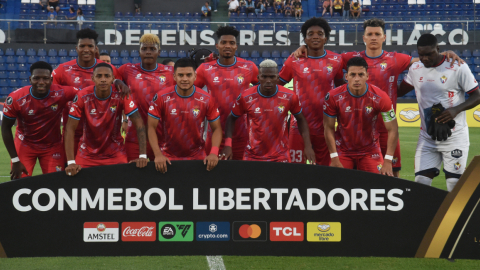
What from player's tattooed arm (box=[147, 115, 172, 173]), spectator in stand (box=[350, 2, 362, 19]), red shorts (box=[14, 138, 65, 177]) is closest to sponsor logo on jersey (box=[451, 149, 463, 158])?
player's tattooed arm (box=[147, 115, 172, 173])

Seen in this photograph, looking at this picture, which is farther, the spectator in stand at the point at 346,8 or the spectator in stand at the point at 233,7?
the spectator in stand at the point at 233,7

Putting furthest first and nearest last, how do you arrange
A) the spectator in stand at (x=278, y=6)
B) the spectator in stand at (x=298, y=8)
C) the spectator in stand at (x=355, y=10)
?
the spectator in stand at (x=278, y=6), the spectator in stand at (x=298, y=8), the spectator in stand at (x=355, y=10)

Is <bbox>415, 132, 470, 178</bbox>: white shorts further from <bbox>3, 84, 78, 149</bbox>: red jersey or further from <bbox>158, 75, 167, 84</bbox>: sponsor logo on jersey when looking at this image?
<bbox>3, 84, 78, 149</bbox>: red jersey

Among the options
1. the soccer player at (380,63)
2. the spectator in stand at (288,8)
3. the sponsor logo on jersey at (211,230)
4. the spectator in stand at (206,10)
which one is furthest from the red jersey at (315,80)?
the spectator in stand at (288,8)

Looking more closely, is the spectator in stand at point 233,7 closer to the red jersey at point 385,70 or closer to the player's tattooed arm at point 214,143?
the red jersey at point 385,70

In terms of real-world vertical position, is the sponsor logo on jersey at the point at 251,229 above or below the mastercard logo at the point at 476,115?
below

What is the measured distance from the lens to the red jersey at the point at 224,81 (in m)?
5.34

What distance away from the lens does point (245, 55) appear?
19.4m

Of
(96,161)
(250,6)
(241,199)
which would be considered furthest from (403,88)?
(250,6)

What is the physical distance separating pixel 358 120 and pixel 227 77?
1.43m

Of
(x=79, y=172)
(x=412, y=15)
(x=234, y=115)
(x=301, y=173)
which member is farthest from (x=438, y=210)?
(x=412, y=15)

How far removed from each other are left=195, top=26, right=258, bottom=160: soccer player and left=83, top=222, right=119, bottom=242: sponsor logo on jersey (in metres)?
1.57

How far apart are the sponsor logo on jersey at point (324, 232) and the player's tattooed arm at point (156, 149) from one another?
1.31 meters

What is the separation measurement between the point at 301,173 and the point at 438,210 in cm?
116
